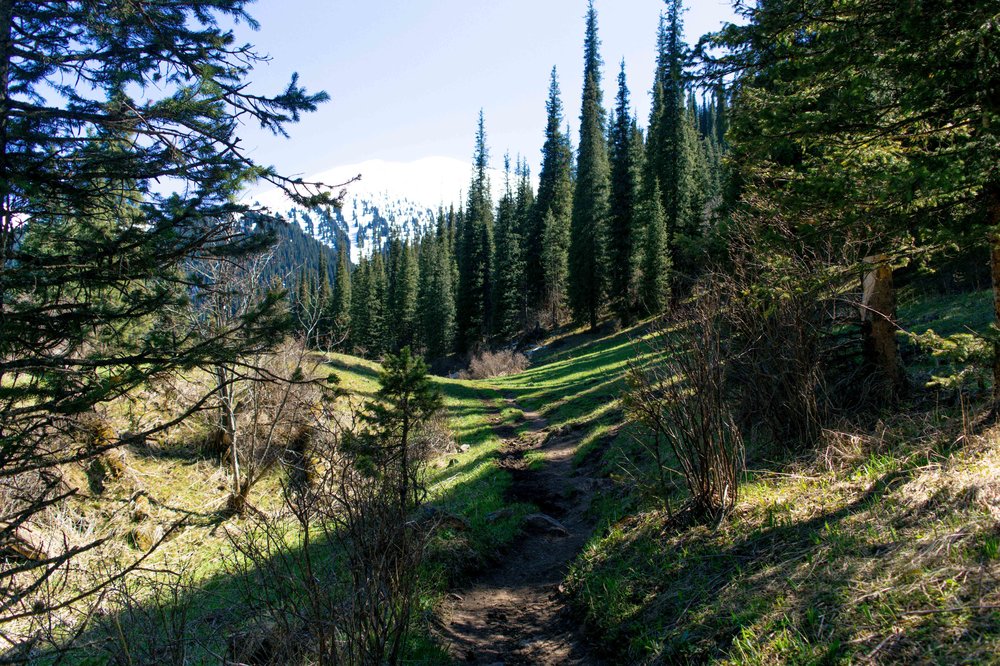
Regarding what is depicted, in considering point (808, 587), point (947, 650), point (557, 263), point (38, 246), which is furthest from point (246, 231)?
point (557, 263)

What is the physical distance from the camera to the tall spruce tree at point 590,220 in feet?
140

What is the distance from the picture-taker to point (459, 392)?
2725 centimetres

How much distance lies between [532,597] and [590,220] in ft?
135

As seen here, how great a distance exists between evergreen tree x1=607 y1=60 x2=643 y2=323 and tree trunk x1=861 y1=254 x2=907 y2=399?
29.4 metres

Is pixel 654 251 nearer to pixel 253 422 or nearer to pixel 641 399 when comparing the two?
pixel 253 422

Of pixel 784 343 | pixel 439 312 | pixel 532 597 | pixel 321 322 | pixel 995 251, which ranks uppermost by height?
pixel 439 312

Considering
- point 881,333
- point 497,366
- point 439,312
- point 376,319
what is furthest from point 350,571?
point 376,319

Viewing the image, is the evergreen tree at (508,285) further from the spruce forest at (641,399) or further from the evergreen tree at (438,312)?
the spruce forest at (641,399)

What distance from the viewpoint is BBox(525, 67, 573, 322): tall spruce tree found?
53.0 metres

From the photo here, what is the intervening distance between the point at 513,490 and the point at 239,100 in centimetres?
875

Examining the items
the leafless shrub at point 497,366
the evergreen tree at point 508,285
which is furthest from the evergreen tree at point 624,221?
the evergreen tree at point 508,285

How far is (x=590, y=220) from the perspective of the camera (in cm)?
4556

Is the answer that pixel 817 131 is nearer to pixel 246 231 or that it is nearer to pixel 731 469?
pixel 731 469

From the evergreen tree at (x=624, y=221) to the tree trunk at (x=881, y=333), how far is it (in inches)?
1157
